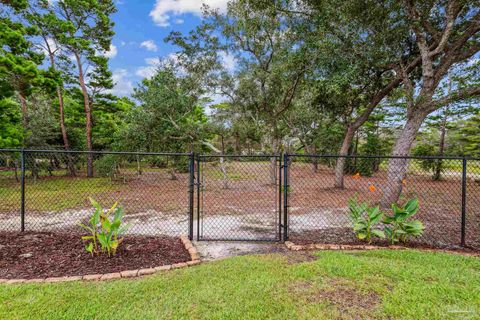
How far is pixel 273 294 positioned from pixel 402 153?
5.13 m

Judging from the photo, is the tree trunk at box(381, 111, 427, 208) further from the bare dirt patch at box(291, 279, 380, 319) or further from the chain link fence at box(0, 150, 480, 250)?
the bare dirt patch at box(291, 279, 380, 319)

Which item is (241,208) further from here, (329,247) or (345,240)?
(329,247)

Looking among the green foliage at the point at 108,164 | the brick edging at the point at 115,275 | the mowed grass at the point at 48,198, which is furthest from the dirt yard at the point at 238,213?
the green foliage at the point at 108,164

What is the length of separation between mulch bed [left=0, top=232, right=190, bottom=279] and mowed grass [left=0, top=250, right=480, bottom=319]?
1.04 feet

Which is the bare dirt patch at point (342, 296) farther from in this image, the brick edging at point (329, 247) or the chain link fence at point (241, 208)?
the chain link fence at point (241, 208)


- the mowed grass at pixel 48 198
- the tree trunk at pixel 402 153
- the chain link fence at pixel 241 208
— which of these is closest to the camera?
the chain link fence at pixel 241 208

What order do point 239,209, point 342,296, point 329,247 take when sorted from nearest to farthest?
point 342,296 < point 329,247 < point 239,209

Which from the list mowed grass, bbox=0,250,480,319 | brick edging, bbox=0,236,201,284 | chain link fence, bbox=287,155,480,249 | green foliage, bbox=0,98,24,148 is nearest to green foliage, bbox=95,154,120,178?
green foliage, bbox=0,98,24,148

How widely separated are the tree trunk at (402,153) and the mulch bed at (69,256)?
16.5 ft

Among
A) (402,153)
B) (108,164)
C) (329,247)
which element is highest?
(402,153)

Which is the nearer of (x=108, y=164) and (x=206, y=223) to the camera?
(x=206, y=223)

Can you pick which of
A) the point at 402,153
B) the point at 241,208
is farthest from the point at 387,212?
the point at 241,208

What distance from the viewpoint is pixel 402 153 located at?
5703 millimetres

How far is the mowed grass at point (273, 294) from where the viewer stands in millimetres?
1881
